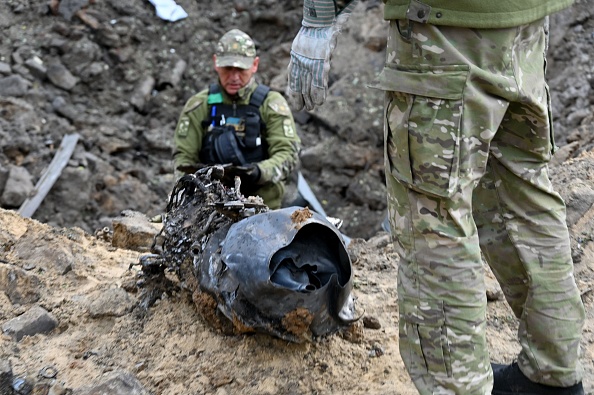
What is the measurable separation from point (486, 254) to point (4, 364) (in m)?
1.70

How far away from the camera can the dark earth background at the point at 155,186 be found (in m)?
2.71

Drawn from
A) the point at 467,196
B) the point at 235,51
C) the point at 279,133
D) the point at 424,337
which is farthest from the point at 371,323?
the point at 235,51

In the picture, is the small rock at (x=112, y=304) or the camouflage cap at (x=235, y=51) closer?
the small rock at (x=112, y=304)

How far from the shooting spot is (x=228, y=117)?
5312 mm

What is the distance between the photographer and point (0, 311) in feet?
9.94

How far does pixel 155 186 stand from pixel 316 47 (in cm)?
545

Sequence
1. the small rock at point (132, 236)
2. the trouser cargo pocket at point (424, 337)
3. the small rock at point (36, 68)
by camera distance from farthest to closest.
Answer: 1. the small rock at point (36, 68)
2. the small rock at point (132, 236)
3. the trouser cargo pocket at point (424, 337)

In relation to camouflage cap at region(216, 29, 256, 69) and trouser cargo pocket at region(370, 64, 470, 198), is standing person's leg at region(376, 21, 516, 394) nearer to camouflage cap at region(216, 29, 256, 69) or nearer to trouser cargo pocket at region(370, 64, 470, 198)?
trouser cargo pocket at region(370, 64, 470, 198)

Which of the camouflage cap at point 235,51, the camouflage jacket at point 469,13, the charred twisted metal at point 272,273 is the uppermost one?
the camouflage jacket at point 469,13

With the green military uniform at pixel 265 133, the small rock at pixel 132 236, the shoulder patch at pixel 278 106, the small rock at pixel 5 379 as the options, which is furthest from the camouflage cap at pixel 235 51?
the small rock at pixel 5 379

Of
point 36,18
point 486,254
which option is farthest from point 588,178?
point 36,18

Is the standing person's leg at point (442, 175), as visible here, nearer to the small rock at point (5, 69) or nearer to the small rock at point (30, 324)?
the small rock at point (30, 324)

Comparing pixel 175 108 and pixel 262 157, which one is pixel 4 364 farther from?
pixel 175 108

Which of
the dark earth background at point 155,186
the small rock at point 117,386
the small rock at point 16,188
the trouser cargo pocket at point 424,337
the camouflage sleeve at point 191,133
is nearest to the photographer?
the trouser cargo pocket at point 424,337
